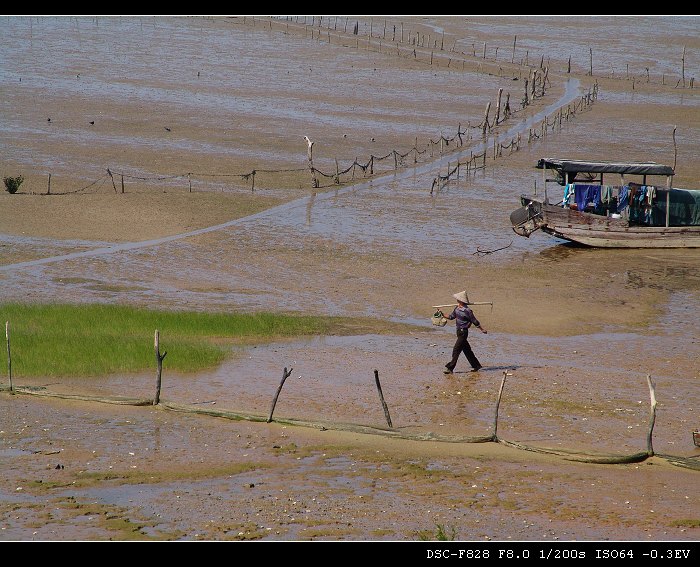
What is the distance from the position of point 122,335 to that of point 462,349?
596cm

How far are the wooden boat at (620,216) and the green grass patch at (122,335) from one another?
902 centimetres

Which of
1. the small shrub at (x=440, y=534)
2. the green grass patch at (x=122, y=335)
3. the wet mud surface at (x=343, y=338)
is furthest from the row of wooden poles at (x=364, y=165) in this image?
the small shrub at (x=440, y=534)

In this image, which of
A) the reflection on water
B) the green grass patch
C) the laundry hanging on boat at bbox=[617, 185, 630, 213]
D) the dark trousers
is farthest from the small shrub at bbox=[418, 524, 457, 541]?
the laundry hanging on boat at bbox=[617, 185, 630, 213]

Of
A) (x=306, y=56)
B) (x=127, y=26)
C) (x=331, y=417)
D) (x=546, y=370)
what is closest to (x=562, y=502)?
(x=331, y=417)

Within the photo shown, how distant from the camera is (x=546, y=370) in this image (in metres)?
17.1

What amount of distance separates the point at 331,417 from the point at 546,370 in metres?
4.32

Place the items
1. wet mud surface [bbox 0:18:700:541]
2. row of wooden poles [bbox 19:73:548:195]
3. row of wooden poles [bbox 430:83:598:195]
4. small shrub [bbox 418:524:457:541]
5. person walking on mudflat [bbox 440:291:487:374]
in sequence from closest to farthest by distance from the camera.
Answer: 1. small shrub [bbox 418:524:457:541]
2. wet mud surface [bbox 0:18:700:541]
3. person walking on mudflat [bbox 440:291:487:374]
4. row of wooden poles [bbox 19:73:548:195]
5. row of wooden poles [bbox 430:83:598:195]

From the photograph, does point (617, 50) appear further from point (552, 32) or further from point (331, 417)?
point (331, 417)

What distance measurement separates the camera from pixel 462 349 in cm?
1659

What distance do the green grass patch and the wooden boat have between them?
29.6ft

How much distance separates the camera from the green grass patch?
54.5 feet

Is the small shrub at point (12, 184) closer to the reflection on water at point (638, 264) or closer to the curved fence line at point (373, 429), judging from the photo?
the reflection on water at point (638, 264)

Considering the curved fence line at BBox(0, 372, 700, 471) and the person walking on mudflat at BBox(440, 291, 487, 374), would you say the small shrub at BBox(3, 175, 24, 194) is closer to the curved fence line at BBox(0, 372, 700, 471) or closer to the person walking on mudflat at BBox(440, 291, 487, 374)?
the curved fence line at BBox(0, 372, 700, 471)

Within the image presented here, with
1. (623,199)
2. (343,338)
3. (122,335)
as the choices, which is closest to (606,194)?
(623,199)
